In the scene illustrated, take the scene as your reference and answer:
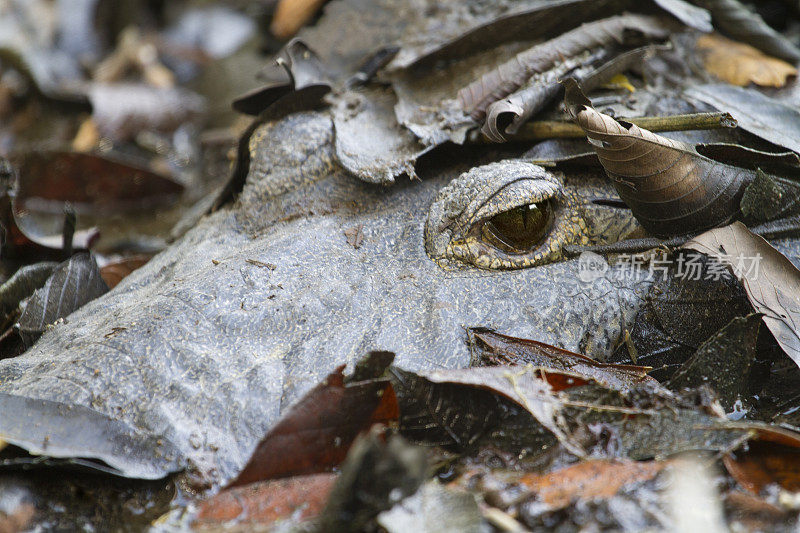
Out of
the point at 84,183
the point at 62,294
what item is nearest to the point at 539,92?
the point at 62,294

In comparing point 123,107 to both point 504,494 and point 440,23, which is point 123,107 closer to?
point 440,23

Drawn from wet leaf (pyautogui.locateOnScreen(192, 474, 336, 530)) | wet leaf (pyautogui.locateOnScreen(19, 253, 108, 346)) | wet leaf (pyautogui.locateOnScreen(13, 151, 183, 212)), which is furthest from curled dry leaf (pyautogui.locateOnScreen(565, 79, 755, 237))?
wet leaf (pyautogui.locateOnScreen(13, 151, 183, 212))

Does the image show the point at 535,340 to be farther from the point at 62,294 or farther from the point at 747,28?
the point at 747,28

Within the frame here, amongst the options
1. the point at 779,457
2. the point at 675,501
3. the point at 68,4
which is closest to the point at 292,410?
the point at 675,501

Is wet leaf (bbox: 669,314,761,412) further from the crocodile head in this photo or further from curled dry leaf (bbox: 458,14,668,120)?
curled dry leaf (bbox: 458,14,668,120)

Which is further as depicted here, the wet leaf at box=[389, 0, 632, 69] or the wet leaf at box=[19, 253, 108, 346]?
the wet leaf at box=[389, 0, 632, 69]

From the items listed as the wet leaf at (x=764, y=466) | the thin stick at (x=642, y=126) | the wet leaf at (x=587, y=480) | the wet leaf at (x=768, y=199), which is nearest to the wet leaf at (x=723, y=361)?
the wet leaf at (x=764, y=466)

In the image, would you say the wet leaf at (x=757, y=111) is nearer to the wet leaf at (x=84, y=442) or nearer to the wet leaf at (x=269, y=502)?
the wet leaf at (x=269, y=502)
